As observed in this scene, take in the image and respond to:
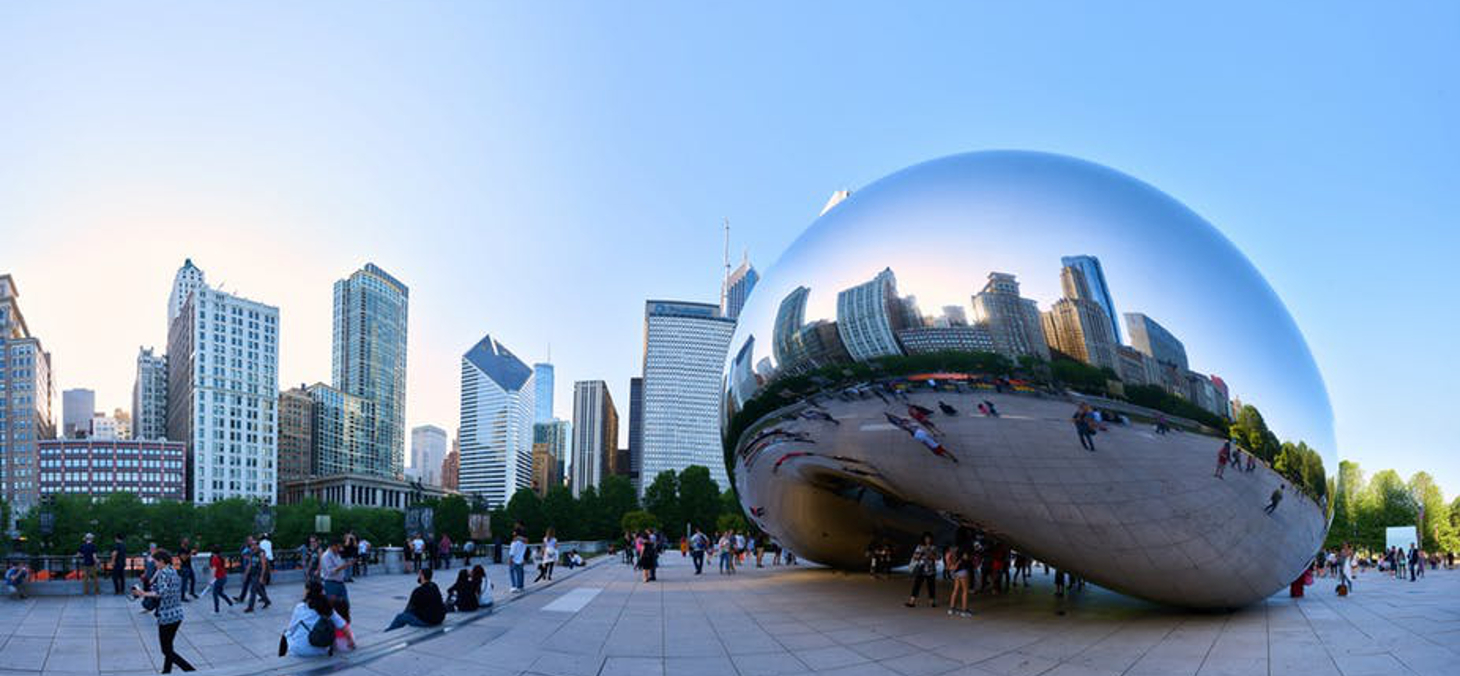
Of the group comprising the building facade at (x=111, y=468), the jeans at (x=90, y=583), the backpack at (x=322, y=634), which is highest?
the backpack at (x=322, y=634)

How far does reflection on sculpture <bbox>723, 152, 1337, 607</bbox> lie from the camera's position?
29.5 ft

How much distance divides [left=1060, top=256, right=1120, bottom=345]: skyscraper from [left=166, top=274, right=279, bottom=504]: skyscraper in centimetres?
15942

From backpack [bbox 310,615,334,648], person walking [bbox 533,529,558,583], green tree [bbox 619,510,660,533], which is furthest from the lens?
green tree [bbox 619,510,660,533]

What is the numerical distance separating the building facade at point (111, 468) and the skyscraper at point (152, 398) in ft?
144

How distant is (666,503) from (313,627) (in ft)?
235

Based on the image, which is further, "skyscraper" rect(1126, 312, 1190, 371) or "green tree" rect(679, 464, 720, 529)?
"green tree" rect(679, 464, 720, 529)

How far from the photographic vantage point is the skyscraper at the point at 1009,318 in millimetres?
9023

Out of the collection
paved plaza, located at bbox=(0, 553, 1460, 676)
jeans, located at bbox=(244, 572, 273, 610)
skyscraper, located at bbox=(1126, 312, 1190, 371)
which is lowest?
jeans, located at bbox=(244, 572, 273, 610)

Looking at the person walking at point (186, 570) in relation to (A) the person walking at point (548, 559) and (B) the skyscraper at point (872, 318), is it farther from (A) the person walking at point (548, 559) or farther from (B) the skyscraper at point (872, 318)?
(B) the skyscraper at point (872, 318)

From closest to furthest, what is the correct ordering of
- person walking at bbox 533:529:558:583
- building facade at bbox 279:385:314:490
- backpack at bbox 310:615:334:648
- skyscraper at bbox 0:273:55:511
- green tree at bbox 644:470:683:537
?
backpack at bbox 310:615:334:648 < person walking at bbox 533:529:558:583 < green tree at bbox 644:470:683:537 < skyscraper at bbox 0:273:55:511 < building facade at bbox 279:385:314:490

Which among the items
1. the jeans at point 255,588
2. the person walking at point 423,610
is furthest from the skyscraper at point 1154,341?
the jeans at point 255,588

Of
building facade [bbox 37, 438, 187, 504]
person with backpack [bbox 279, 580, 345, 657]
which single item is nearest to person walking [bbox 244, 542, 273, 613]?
person with backpack [bbox 279, 580, 345, 657]

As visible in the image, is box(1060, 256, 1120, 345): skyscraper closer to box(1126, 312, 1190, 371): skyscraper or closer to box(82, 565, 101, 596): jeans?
box(1126, 312, 1190, 371): skyscraper

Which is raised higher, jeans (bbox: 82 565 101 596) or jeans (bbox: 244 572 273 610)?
jeans (bbox: 244 572 273 610)
